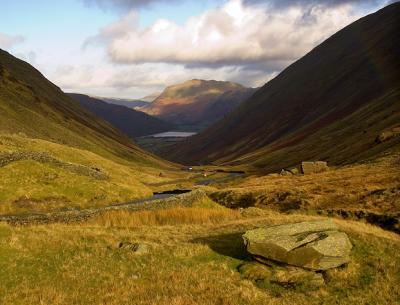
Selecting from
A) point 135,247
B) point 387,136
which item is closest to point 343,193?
point 135,247

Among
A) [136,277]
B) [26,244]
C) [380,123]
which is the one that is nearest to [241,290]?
[136,277]

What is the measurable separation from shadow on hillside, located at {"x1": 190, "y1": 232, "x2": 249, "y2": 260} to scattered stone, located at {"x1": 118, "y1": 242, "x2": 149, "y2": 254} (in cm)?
432

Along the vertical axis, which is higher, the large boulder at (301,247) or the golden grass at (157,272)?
the large boulder at (301,247)

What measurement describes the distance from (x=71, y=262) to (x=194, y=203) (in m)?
33.4

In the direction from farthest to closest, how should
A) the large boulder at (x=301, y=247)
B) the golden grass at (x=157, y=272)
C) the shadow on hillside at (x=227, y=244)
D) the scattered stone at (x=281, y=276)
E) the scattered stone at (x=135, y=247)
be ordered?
the shadow on hillside at (x=227, y=244)
the scattered stone at (x=135, y=247)
the large boulder at (x=301, y=247)
the scattered stone at (x=281, y=276)
the golden grass at (x=157, y=272)

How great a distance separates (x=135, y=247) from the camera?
29.1 meters

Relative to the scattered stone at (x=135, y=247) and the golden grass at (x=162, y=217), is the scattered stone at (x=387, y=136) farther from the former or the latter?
the scattered stone at (x=135, y=247)

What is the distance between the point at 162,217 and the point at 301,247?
23604mm

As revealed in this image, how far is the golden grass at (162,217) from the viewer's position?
4412cm

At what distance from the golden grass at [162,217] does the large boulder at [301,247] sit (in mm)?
17076

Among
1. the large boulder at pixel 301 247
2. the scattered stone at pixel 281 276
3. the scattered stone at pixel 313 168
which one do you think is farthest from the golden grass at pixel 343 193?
the scattered stone at pixel 281 276

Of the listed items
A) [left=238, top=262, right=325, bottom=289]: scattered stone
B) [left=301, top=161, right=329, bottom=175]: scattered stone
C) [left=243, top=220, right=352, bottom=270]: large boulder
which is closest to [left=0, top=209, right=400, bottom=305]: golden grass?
[left=238, top=262, right=325, bottom=289]: scattered stone

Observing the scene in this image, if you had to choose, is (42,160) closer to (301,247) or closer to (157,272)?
(157,272)

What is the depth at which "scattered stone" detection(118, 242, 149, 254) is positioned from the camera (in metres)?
28.3
